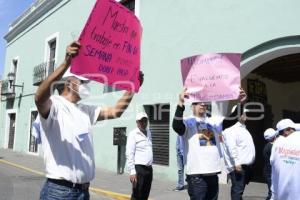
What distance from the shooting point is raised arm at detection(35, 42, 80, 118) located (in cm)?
305

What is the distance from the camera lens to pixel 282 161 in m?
4.98

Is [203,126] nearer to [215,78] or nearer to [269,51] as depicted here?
[215,78]

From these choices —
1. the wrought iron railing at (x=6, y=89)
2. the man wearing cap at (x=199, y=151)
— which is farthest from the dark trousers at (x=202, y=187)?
the wrought iron railing at (x=6, y=89)

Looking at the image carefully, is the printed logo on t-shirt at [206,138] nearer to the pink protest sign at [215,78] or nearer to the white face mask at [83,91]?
the pink protest sign at [215,78]

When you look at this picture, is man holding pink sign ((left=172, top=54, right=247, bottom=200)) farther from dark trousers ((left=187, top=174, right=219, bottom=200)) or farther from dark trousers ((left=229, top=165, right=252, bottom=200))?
dark trousers ((left=229, top=165, right=252, bottom=200))

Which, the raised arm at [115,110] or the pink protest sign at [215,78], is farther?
the pink protest sign at [215,78]

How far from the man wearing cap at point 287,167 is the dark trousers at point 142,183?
2.25m

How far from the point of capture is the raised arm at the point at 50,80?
3055 mm

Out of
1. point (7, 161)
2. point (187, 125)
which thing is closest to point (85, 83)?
point (187, 125)

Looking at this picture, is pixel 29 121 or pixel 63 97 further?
pixel 29 121

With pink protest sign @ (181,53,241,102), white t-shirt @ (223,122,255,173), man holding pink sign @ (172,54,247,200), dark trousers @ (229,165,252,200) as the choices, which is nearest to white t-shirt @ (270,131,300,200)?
man holding pink sign @ (172,54,247,200)

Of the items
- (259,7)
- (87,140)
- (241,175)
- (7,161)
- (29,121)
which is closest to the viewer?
(87,140)

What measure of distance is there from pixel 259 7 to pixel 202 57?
5.14m

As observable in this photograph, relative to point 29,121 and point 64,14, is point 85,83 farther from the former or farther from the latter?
point 29,121
